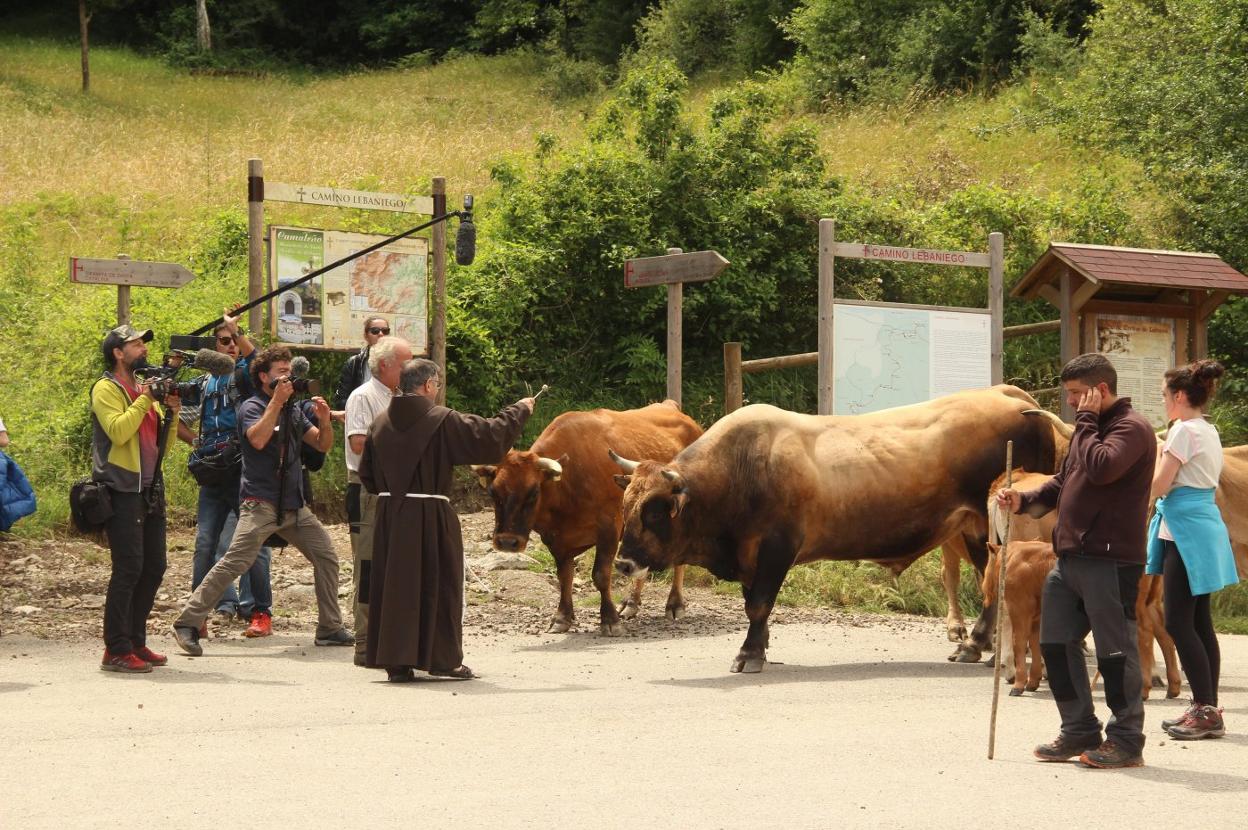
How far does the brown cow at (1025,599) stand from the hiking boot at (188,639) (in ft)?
16.7

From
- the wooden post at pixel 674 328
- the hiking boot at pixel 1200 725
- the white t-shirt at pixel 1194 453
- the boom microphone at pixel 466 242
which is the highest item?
the boom microphone at pixel 466 242

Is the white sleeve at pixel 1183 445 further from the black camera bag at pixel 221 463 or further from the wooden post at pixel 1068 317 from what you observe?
the black camera bag at pixel 221 463

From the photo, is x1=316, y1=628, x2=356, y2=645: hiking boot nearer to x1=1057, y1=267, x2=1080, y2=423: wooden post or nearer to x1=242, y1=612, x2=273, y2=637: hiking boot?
x1=242, y1=612, x2=273, y2=637: hiking boot

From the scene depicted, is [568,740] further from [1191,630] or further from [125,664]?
[125,664]

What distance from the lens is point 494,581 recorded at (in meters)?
13.3

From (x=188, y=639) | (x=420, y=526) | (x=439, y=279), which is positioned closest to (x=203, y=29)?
(x=439, y=279)

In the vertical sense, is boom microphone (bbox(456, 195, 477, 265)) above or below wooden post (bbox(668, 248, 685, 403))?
above

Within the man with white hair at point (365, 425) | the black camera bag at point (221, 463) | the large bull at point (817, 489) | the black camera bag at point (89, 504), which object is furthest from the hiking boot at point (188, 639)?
the large bull at point (817, 489)

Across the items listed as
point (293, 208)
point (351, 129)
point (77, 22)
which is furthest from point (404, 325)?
point (77, 22)

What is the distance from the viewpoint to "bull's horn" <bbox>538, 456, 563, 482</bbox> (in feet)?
36.4

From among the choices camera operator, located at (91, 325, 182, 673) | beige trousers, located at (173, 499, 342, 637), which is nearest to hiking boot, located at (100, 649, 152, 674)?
camera operator, located at (91, 325, 182, 673)

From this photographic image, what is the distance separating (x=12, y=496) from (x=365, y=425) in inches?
93.0

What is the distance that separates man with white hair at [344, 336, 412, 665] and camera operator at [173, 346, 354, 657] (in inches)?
8.4

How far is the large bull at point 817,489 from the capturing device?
10.1 m
